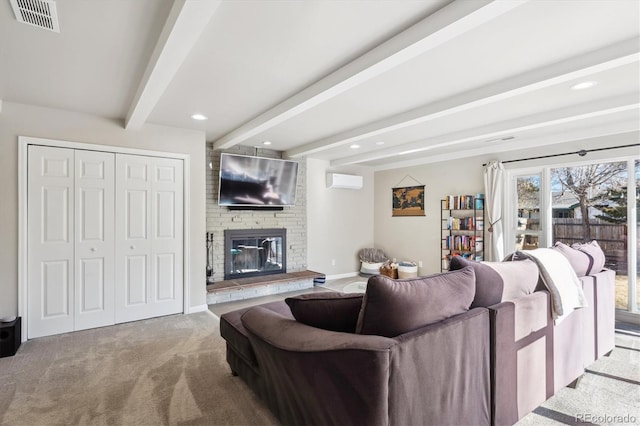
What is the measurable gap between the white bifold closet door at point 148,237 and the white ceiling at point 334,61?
2.02ft

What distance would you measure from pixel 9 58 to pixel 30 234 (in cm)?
176

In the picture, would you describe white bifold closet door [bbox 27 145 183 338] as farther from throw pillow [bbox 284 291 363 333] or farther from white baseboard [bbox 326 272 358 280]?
white baseboard [bbox 326 272 358 280]

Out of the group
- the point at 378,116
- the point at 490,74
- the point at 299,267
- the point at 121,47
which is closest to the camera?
the point at 121,47

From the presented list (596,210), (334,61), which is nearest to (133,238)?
(334,61)

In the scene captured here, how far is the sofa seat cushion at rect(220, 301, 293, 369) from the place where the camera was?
82.7 inches

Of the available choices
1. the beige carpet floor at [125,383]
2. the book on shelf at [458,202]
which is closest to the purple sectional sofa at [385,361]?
the beige carpet floor at [125,383]

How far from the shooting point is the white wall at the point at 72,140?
124 inches

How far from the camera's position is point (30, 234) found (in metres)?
3.26

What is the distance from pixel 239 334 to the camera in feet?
7.22

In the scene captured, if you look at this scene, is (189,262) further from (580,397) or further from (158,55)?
(580,397)

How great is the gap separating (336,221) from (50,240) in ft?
14.6

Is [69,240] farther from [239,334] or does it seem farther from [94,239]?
[239,334]

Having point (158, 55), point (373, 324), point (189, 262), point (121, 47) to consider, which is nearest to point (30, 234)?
point (189, 262)

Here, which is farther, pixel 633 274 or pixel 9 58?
pixel 633 274
